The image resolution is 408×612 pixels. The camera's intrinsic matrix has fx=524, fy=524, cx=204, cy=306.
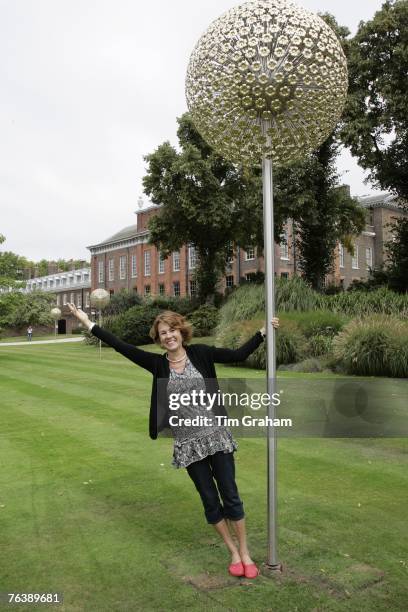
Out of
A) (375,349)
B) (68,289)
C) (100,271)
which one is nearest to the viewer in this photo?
(375,349)

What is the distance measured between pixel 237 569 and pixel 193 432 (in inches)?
39.2

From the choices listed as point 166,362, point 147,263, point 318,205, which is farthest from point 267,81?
point 147,263

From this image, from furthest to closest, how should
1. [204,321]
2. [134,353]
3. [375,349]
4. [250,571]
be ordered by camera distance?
[204,321] → [375,349] → [134,353] → [250,571]

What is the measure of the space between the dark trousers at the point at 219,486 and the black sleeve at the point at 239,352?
659 millimetres

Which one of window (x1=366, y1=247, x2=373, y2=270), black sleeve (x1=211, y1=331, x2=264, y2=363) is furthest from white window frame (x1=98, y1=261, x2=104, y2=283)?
black sleeve (x1=211, y1=331, x2=264, y2=363)

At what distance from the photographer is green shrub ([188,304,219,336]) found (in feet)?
101

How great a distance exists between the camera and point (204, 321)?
1225 inches

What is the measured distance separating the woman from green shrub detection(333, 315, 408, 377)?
414 inches

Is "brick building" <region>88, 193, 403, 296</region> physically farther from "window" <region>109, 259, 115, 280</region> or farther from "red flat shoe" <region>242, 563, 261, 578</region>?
"red flat shoe" <region>242, 563, 261, 578</region>

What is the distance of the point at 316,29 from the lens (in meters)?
3.44

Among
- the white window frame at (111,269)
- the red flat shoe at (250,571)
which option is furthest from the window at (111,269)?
the red flat shoe at (250,571)

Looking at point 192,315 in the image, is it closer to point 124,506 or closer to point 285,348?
point 285,348

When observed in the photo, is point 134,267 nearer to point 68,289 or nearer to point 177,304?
point 68,289

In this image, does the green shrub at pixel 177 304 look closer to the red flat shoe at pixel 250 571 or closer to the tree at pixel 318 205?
the tree at pixel 318 205
